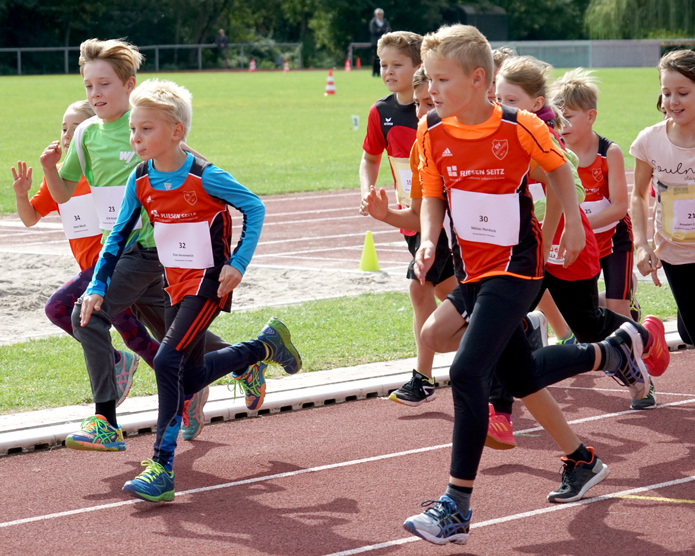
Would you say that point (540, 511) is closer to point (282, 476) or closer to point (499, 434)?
point (499, 434)

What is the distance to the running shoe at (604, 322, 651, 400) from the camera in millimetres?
4957

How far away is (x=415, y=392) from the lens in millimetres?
5754

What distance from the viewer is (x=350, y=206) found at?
14820mm

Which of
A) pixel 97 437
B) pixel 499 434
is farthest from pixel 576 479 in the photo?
pixel 97 437

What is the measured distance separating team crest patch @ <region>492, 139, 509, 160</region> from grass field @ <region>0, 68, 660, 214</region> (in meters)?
11.3

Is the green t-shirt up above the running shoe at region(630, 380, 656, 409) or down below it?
above

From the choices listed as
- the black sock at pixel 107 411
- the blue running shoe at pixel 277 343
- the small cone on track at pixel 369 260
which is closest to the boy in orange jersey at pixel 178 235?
the black sock at pixel 107 411

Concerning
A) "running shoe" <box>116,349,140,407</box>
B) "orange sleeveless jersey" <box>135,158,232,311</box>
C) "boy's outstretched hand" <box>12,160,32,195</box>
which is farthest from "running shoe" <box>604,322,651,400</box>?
"boy's outstretched hand" <box>12,160,32,195</box>

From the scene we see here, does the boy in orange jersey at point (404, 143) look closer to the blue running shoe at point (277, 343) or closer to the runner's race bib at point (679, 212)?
the blue running shoe at point (277, 343)

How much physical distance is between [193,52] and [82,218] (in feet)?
204

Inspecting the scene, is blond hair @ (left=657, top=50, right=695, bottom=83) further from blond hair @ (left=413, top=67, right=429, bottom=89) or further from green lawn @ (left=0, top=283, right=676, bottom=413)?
green lawn @ (left=0, top=283, right=676, bottom=413)

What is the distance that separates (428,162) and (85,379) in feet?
10.2

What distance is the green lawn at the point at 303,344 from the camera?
20.0ft

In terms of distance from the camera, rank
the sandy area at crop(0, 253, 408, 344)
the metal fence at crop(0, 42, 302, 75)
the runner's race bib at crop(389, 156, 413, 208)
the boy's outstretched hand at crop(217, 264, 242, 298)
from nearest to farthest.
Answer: the boy's outstretched hand at crop(217, 264, 242, 298) → the runner's race bib at crop(389, 156, 413, 208) → the sandy area at crop(0, 253, 408, 344) → the metal fence at crop(0, 42, 302, 75)
